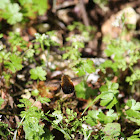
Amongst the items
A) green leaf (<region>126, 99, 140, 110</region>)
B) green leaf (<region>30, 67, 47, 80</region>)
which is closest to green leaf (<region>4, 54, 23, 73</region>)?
green leaf (<region>30, 67, 47, 80</region>)

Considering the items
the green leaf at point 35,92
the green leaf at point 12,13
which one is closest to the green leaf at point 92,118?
the green leaf at point 35,92

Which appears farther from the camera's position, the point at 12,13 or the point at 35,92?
the point at 12,13

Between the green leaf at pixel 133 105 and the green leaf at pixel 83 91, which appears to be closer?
the green leaf at pixel 133 105

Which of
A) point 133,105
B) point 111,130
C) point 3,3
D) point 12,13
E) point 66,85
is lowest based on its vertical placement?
point 111,130

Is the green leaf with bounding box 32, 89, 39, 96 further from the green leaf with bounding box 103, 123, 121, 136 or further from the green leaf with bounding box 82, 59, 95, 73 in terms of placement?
the green leaf with bounding box 103, 123, 121, 136

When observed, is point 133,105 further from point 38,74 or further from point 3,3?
point 3,3

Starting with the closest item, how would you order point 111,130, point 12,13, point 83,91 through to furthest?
point 111,130 → point 83,91 → point 12,13

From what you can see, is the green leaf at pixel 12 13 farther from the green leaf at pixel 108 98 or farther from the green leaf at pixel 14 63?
the green leaf at pixel 108 98

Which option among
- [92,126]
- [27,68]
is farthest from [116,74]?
[27,68]

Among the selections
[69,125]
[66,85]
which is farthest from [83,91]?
[69,125]

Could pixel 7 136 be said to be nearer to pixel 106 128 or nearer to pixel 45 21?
pixel 106 128

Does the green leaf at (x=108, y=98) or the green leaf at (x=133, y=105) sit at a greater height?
the green leaf at (x=108, y=98)
